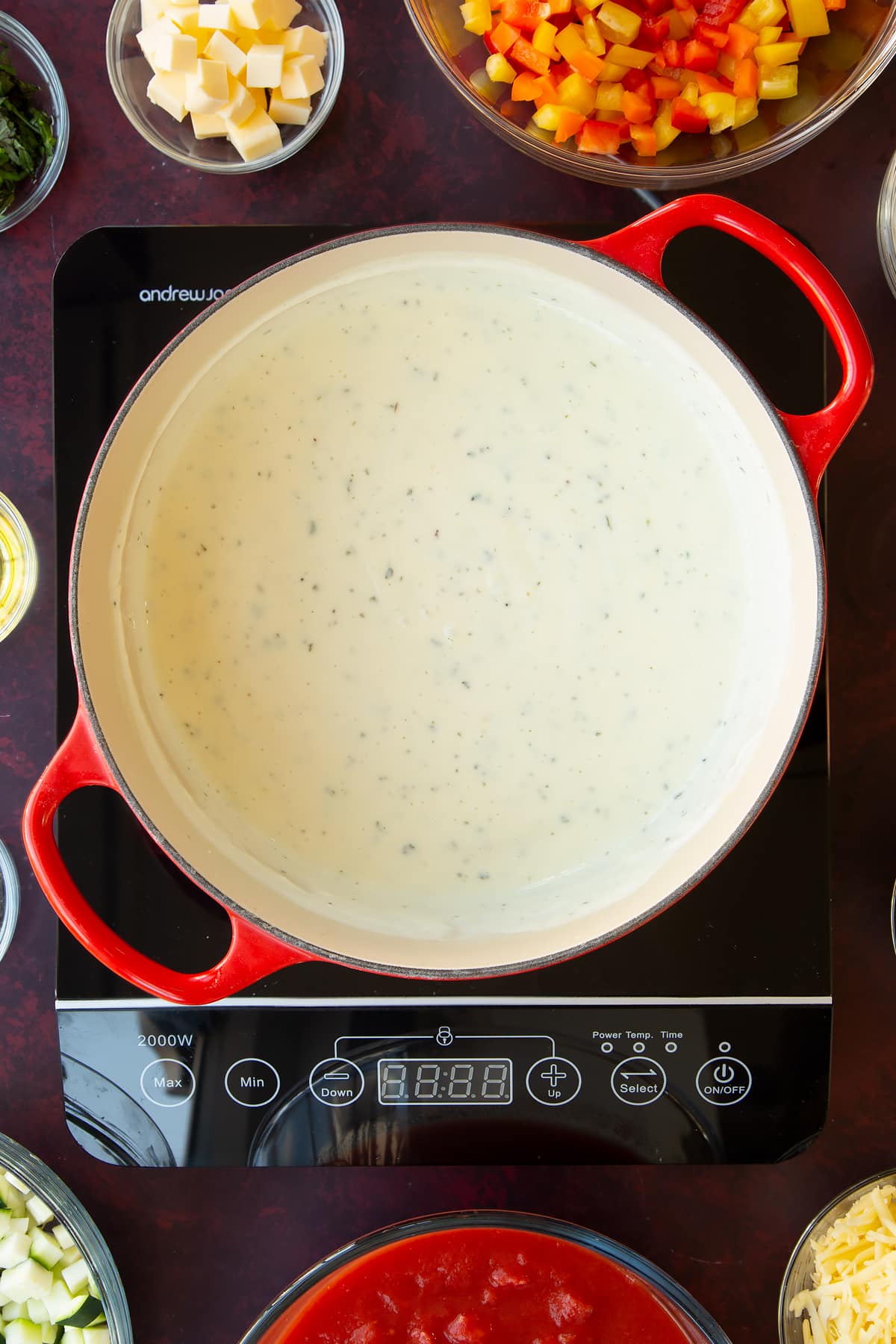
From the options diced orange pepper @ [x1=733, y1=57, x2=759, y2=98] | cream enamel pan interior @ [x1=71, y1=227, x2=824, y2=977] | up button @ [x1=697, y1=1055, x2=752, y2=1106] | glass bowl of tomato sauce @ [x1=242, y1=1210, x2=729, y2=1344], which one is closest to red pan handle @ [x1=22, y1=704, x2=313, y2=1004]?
cream enamel pan interior @ [x1=71, y1=227, x2=824, y2=977]

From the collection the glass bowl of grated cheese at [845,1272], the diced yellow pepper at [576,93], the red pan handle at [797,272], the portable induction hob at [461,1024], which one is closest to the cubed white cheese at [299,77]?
the portable induction hob at [461,1024]

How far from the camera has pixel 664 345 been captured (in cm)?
83

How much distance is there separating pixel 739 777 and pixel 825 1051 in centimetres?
26

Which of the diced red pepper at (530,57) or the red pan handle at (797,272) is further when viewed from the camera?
the diced red pepper at (530,57)

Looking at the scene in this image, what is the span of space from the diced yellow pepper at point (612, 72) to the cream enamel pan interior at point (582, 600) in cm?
17

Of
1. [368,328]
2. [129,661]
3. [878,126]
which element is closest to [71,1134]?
[129,661]

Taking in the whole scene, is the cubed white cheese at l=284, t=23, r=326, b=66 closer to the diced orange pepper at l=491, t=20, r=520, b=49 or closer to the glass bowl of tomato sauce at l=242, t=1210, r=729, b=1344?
the diced orange pepper at l=491, t=20, r=520, b=49

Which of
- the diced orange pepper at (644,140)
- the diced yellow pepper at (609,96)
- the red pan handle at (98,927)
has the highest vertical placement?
the diced yellow pepper at (609,96)

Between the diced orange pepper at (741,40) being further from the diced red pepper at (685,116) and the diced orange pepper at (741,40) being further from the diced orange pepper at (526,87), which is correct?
the diced orange pepper at (526,87)

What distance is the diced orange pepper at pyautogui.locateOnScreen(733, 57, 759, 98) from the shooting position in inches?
32.0

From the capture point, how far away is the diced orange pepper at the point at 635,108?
0.81 metres

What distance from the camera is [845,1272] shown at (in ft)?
2.80

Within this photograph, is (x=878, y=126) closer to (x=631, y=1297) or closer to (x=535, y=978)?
(x=535, y=978)

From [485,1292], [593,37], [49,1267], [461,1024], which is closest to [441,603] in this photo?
[461,1024]
